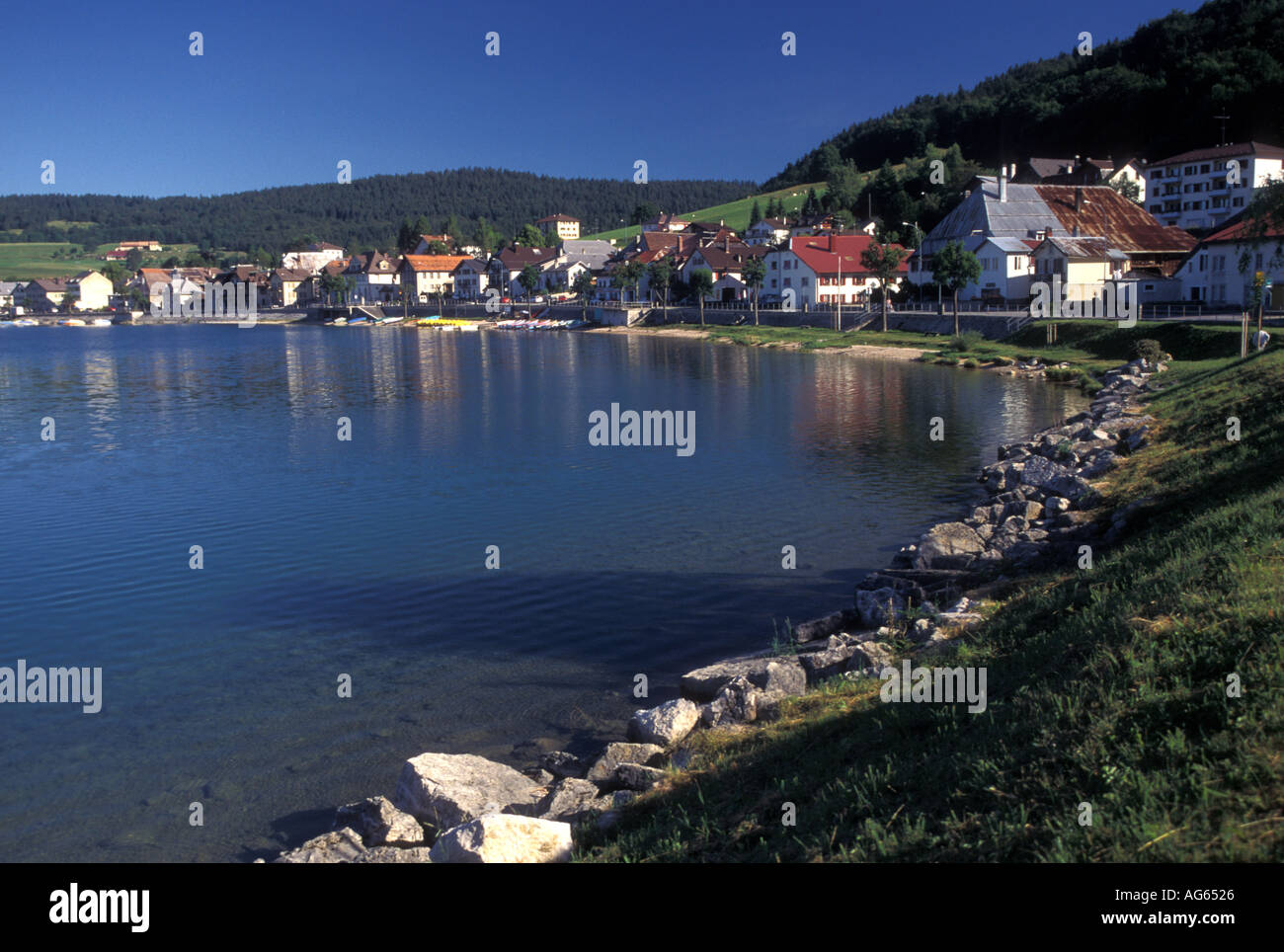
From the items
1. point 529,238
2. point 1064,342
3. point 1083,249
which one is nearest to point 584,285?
point 529,238

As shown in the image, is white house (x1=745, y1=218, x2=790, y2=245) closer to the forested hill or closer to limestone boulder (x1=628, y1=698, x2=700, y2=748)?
the forested hill

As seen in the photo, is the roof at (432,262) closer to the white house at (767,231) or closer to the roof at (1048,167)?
the white house at (767,231)

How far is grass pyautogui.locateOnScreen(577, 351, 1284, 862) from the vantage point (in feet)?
20.3

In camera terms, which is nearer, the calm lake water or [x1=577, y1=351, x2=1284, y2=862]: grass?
[x1=577, y1=351, x2=1284, y2=862]: grass

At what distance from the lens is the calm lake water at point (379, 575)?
12.8 m

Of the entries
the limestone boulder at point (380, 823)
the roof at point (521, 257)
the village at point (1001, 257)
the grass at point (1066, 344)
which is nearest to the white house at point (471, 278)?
the village at point (1001, 257)

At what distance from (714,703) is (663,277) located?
107940 millimetres

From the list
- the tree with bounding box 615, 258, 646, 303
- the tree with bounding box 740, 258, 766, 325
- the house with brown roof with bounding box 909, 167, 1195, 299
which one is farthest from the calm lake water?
the tree with bounding box 615, 258, 646, 303

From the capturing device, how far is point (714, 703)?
12172 mm

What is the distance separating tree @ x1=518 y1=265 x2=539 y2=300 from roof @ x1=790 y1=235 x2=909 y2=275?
5792cm

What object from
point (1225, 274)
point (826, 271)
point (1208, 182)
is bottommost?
point (1225, 274)

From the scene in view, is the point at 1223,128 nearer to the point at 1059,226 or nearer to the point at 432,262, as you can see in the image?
the point at 1059,226

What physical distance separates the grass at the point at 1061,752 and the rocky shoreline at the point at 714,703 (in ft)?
1.94

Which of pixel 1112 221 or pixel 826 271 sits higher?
pixel 1112 221
